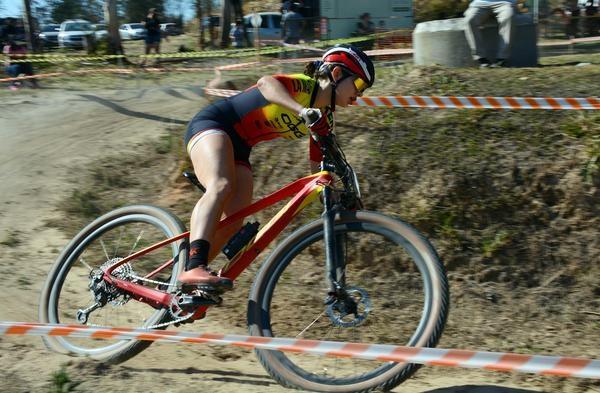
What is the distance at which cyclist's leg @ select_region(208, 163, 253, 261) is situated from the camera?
181 inches

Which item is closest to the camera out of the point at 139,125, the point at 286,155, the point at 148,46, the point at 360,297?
the point at 360,297

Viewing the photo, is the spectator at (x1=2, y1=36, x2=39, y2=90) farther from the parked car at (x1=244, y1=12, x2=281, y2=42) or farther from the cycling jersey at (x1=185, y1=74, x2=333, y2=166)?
the cycling jersey at (x1=185, y1=74, x2=333, y2=166)

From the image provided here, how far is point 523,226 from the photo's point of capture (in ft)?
20.2

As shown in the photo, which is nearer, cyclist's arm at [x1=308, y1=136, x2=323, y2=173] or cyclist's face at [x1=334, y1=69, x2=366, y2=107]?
cyclist's face at [x1=334, y1=69, x2=366, y2=107]

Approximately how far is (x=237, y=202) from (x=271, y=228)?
43 cm

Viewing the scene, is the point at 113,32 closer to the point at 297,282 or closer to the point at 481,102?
the point at 481,102

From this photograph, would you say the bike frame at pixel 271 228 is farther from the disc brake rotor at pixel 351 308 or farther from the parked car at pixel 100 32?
the parked car at pixel 100 32

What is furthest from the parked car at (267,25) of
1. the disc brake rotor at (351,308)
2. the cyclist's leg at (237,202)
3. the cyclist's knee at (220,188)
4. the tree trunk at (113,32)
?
the disc brake rotor at (351,308)

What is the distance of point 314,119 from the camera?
12.9ft

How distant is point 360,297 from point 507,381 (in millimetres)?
1140

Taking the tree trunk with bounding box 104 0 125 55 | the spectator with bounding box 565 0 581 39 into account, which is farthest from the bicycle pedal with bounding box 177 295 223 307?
the tree trunk with bounding box 104 0 125 55

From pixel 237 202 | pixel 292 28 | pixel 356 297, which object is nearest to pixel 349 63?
pixel 237 202

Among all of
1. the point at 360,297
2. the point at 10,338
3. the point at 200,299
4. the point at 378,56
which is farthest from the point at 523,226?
the point at 378,56

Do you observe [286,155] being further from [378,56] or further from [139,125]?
[378,56]
